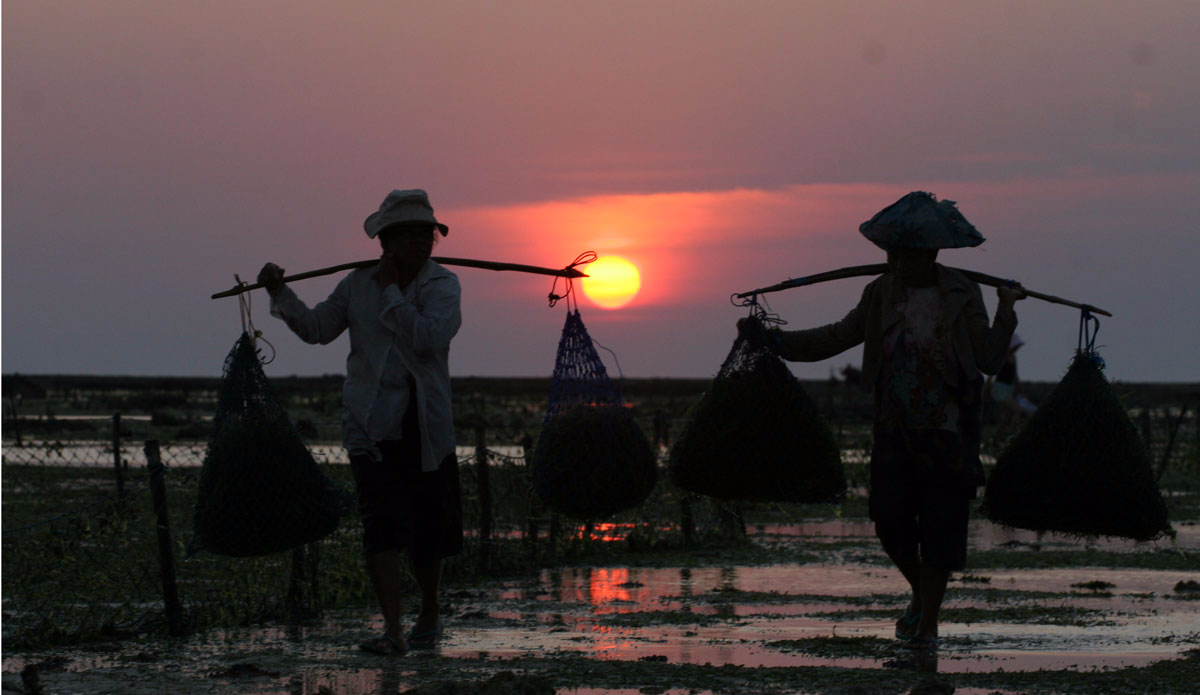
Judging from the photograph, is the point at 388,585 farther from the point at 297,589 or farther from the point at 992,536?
the point at 992,536

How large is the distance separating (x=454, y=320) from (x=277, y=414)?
45.2 inches

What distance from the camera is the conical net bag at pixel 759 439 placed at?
8023 millimetres

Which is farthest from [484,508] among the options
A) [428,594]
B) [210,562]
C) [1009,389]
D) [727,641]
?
[1009,389]

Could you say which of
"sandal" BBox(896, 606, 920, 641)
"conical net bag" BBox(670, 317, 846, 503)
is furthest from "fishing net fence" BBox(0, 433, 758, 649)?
"sandal" BBox(896, 606, 920, 641)

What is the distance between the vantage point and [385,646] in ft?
23.6

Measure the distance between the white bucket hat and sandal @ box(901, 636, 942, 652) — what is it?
10.0ft

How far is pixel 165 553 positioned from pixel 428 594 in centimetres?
178

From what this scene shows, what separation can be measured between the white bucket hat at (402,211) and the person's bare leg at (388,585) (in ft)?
5.14

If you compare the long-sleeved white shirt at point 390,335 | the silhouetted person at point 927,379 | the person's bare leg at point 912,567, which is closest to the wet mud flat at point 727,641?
the person's bare leg at point 912,567

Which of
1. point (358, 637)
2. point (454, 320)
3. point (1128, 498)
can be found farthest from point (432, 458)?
point (1128, 498)

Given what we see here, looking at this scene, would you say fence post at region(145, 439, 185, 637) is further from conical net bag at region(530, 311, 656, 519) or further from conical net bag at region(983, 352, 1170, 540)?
conical net bag at region(983, 352, 1170, 540)

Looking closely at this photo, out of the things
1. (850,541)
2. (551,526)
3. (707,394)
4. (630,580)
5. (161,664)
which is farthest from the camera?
(850,541)

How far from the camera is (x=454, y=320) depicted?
23.9 ft

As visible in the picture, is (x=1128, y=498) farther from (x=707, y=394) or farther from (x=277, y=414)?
(x=277, y=414)
